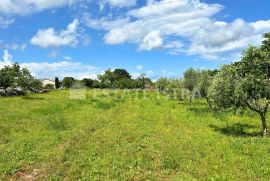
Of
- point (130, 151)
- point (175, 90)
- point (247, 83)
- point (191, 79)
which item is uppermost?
point (191, 79)

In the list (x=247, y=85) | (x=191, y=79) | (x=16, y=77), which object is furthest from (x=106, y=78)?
(x=247, y=85)

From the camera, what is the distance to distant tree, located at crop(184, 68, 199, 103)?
68.0 meters

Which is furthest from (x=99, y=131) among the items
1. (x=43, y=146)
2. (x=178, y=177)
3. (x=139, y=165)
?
(x=178, y=177)

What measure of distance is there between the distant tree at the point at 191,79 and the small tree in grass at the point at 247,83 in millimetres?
36158

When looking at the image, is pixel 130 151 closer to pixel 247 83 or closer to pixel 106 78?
Result: pixel 247 83

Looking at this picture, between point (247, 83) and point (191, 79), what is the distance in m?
40.4

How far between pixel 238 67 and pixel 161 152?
39.5 ft

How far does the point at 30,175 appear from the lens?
18672mm

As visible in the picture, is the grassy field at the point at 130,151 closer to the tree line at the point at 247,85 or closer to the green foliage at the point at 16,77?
the tree line at the point at 247,85

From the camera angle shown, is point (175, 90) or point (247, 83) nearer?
point (247, 83)

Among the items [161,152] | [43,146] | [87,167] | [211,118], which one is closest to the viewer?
[87,167]

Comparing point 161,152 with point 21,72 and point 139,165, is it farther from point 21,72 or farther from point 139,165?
point 21,72

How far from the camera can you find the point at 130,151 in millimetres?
23297

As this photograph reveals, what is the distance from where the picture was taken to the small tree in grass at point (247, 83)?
28.9 metres
